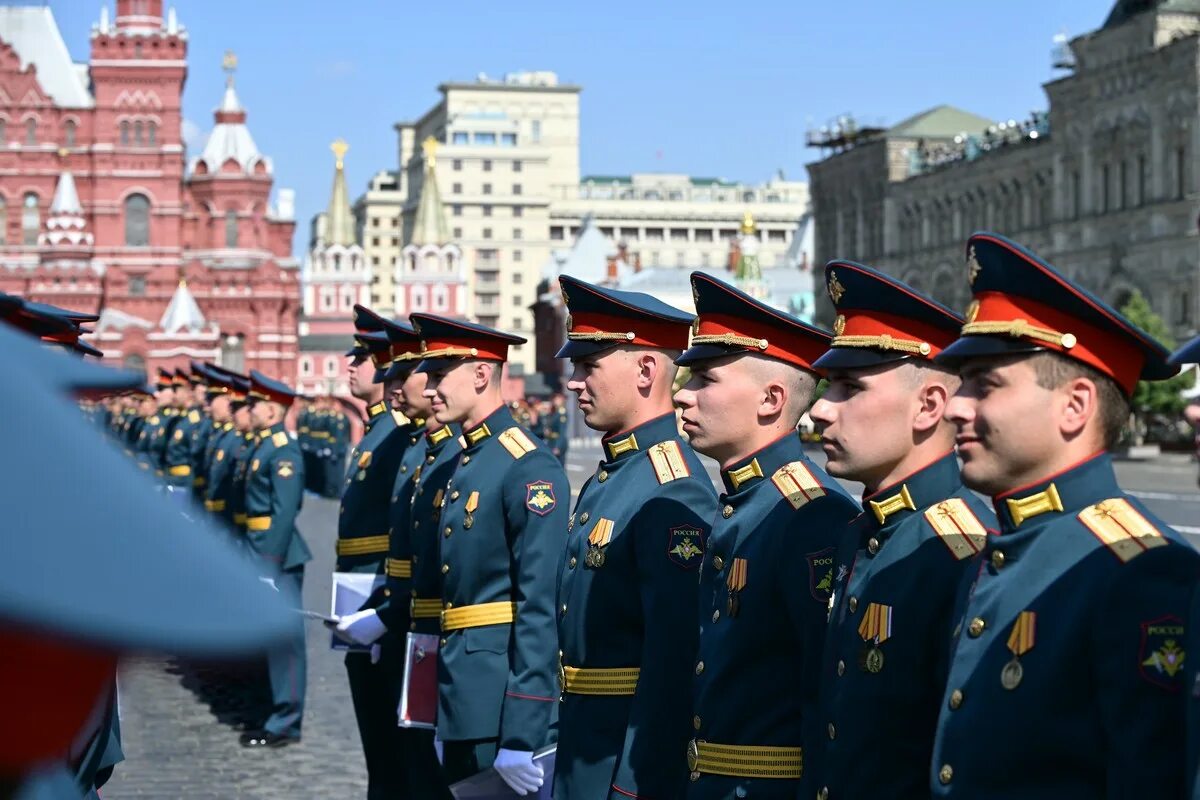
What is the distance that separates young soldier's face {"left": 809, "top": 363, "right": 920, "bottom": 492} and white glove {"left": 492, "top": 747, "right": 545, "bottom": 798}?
1.85 m

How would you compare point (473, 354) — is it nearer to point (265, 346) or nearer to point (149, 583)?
point (149, 583)

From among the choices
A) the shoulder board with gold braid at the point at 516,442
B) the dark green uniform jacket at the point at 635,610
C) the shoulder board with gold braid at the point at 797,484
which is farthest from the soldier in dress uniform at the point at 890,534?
the shoulder board with gold braid at the point at 516,442

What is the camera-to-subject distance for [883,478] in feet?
11.6

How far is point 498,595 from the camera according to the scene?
19.0ft

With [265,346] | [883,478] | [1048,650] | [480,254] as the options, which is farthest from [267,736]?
[480,254]

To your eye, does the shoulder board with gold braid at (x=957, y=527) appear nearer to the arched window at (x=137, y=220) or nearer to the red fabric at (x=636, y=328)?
the red fabric at (x=636, y=328)

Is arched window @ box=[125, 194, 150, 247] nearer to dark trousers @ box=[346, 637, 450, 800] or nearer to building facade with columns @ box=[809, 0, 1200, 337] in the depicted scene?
building facade with columns @ box=[809, 0, 1200, 337]

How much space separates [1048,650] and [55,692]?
2.09 meters

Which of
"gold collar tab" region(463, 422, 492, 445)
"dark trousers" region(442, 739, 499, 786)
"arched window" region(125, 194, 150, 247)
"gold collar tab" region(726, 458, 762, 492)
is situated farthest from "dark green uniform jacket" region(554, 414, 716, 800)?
"arched window" region(125, 194, 150, 247)

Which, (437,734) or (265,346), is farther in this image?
(265,346)

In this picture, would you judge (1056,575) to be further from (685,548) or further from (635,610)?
(635,610)

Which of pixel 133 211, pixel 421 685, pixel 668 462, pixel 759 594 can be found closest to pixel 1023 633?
pixel 759 594

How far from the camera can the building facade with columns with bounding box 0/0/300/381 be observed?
216 ft

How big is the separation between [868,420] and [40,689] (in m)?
2.75
